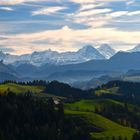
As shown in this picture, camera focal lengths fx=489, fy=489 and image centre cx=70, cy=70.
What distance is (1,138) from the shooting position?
194250 millimetres
